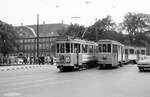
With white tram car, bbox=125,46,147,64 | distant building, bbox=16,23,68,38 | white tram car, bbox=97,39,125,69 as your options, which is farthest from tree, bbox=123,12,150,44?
white tram car, bbox=97,39,125,69

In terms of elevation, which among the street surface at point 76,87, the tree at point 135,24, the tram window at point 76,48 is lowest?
the street surface at point 76,87

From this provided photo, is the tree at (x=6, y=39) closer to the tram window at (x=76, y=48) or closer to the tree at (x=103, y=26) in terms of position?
the tree at (x=103, y=26)

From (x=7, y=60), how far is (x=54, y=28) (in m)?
88.8

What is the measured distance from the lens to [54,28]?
13938cm

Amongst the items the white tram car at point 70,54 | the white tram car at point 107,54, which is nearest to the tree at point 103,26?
the white tram car at point 107,54

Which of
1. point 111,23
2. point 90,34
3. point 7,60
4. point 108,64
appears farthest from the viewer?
point 111,23

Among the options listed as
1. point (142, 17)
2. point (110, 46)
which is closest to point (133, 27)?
point (142, 17)

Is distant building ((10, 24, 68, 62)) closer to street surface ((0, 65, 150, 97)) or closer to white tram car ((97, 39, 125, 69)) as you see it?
white tram car ((97, 39, 125, 69))

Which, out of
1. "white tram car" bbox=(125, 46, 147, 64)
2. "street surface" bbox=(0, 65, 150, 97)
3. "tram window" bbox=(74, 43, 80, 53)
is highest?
"tram window" bbox=(74, 43, 80, 53)

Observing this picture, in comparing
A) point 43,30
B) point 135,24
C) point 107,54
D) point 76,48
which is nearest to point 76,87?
point 76,48

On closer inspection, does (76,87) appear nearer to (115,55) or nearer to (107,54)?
(107,54)

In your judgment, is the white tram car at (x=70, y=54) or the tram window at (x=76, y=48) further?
the tram window at (x=76, y=48)

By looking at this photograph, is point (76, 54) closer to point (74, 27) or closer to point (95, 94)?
point (95, 94)

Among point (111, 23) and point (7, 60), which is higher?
point (111, 23)
